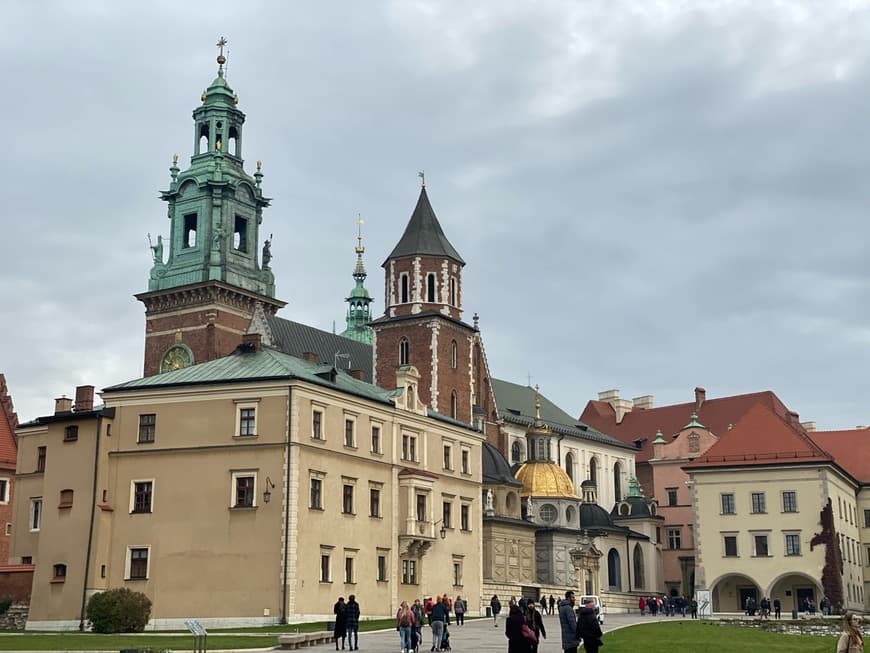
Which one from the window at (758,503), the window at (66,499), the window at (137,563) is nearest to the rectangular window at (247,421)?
the window at (137,563)

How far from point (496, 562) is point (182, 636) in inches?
1529

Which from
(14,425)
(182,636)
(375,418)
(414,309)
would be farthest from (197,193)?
(182,636)

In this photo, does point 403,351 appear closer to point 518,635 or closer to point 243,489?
point 243,489

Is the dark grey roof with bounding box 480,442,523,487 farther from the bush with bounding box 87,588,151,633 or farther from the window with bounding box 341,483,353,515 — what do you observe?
the bush with bounding box 87,588,151,633

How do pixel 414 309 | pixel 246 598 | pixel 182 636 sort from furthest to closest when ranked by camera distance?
pixel 414 309, pixel 246 598, pixel 182 636

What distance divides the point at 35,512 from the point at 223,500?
40.1 feet

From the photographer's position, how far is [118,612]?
47.1 meters

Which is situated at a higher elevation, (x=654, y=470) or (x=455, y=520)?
(x=654, y=470)

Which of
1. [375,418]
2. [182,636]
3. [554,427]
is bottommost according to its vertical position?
[182,636]

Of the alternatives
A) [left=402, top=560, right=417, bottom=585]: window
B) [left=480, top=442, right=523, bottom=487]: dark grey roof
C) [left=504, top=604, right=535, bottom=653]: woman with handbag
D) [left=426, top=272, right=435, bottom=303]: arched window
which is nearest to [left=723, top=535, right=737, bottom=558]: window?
[left=480, top=442, right=523, bottom=487]: dark grey roof

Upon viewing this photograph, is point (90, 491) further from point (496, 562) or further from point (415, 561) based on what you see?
point (496, 562)

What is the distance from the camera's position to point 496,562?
8025cm

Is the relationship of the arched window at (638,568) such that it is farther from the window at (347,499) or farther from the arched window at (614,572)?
the window at (347,499)

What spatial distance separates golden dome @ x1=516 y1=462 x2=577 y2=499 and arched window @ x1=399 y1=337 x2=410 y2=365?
40.9 ft
